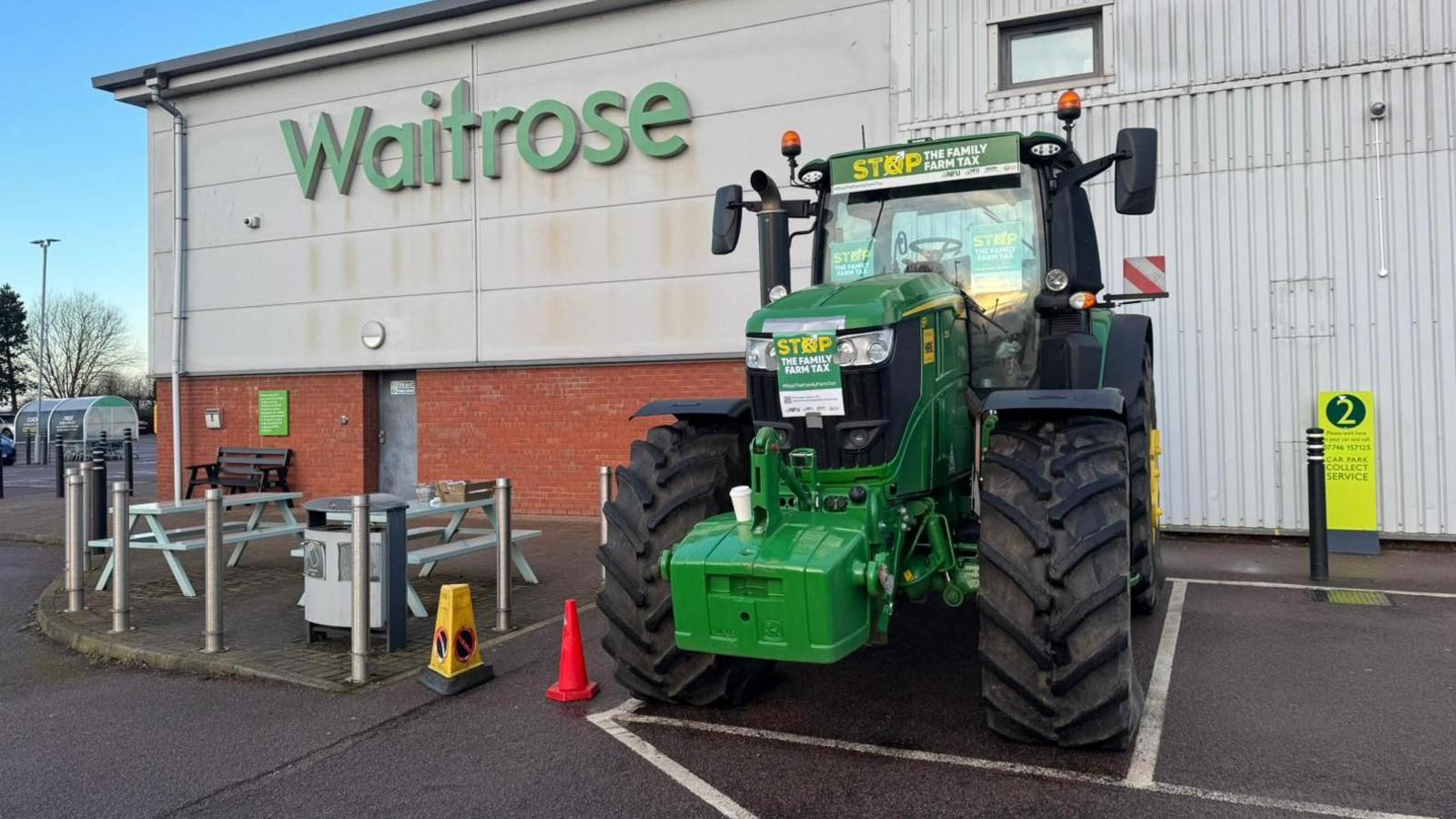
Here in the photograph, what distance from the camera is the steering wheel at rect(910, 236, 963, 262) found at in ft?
17.5

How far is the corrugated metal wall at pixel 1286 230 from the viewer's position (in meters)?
9.10

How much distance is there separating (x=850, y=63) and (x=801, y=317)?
309 inches

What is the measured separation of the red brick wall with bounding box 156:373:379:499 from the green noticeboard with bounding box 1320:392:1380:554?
11.9 metres

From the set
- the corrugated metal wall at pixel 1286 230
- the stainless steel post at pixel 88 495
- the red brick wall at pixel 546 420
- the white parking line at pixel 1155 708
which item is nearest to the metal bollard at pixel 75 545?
the stainless steel post at pixel 88 495

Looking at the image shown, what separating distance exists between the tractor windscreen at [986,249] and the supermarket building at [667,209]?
217 inches

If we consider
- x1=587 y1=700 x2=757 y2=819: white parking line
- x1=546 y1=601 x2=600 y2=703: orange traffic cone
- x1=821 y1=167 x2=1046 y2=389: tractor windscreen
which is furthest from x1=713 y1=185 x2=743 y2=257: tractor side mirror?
x1=587 y1=700 x2=757 y2=819: white parking line

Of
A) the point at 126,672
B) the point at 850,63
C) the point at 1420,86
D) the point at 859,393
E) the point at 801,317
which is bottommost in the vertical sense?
the point at 126,672

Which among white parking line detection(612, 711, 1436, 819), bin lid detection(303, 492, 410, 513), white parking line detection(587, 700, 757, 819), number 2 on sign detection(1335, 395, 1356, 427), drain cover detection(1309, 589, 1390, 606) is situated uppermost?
number 2 on sign detection(1335, 395, 1356, 427)

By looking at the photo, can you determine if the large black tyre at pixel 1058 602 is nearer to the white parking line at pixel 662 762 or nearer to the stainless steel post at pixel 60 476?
the white parking line at pixel 662 762

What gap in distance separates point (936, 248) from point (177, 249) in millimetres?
14101

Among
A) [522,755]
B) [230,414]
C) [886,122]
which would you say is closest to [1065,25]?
[886,122]

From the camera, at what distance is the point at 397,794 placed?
12.8 ft

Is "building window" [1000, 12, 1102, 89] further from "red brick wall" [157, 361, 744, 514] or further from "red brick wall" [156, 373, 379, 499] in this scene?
"red brick wall" [156, 373, 379, 499]

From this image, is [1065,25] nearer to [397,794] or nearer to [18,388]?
[397,794]
